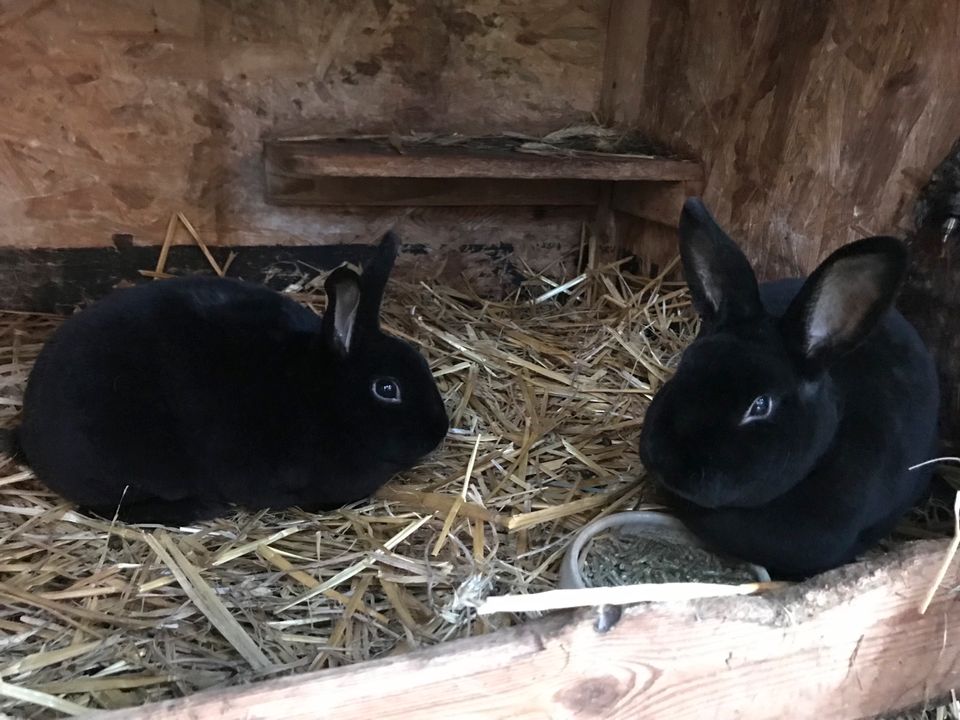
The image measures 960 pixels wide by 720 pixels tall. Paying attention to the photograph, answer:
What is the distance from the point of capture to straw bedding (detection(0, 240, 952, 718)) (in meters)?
1.47

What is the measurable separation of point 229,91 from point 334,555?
1.65 meters

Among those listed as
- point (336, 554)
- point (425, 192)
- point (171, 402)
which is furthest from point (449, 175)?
point (336, 554)

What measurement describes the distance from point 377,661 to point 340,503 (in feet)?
2.72

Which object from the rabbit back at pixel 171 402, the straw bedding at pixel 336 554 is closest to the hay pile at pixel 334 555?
the straw bedding at pixel 336 554

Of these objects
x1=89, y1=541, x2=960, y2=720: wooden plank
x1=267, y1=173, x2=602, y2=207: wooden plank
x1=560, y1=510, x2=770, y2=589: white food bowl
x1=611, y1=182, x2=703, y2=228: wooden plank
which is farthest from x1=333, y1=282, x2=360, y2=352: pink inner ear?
x1=611, y1=182, x2=703, y2=228: wooden plank

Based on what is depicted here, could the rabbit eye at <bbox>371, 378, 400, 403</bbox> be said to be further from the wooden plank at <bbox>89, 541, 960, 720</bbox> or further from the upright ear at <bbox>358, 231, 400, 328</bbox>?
the wooden plank at <bbox>89, 541, 960, 720</bbox>

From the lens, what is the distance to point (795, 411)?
1.38 meters

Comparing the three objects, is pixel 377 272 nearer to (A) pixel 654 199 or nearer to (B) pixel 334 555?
(B) pixel 334 555

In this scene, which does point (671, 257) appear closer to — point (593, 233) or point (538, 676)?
point (593, 233)

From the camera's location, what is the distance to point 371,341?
1.86 meters

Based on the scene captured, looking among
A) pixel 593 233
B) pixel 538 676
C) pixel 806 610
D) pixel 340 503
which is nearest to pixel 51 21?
pixel 340 503

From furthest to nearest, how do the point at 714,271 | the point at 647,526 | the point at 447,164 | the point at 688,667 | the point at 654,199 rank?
the point at 654,199
the point at 447,164
the point at 647,526
the point at 714,271
the point at 688,667

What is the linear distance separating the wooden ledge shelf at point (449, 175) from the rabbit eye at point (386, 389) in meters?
0.79

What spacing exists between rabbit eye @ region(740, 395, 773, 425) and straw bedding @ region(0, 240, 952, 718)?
55 centimetres
